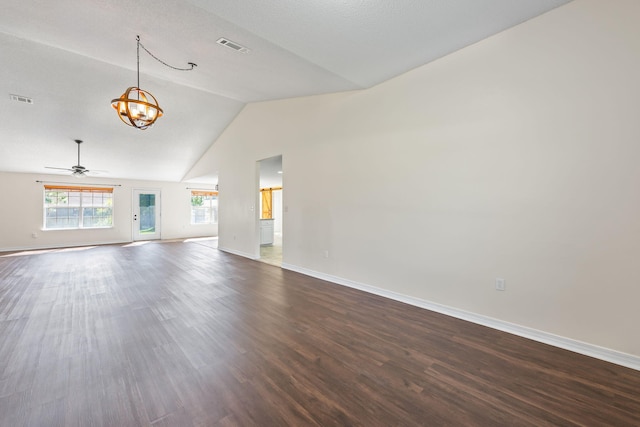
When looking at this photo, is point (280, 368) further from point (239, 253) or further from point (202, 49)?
point (239, 253)

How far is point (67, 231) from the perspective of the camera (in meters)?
8.32

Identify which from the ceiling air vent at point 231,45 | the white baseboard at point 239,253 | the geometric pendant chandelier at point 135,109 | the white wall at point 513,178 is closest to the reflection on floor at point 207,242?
the white baseboard at point 239,253

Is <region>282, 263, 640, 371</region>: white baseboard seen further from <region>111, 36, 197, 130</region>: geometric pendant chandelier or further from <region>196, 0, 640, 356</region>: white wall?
<region>111, 36, 197, 130</region>: geometric pendant chandelier

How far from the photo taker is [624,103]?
81.6 inches

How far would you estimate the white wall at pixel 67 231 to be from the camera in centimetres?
745

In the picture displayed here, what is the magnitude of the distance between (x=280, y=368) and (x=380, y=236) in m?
2.18

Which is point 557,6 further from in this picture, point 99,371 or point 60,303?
point 60,303

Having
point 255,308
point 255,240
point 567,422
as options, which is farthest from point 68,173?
point 567,422

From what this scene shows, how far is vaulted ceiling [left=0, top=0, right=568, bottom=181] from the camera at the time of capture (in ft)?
7.54

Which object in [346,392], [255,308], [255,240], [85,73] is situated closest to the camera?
[346,392]

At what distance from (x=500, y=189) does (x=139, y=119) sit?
3954mm

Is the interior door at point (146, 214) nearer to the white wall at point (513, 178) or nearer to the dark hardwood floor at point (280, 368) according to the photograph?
the dark hardwood floor at point (280, 368)

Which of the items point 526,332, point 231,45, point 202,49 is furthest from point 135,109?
point 526,332

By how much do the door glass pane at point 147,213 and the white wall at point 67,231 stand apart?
29 cm
